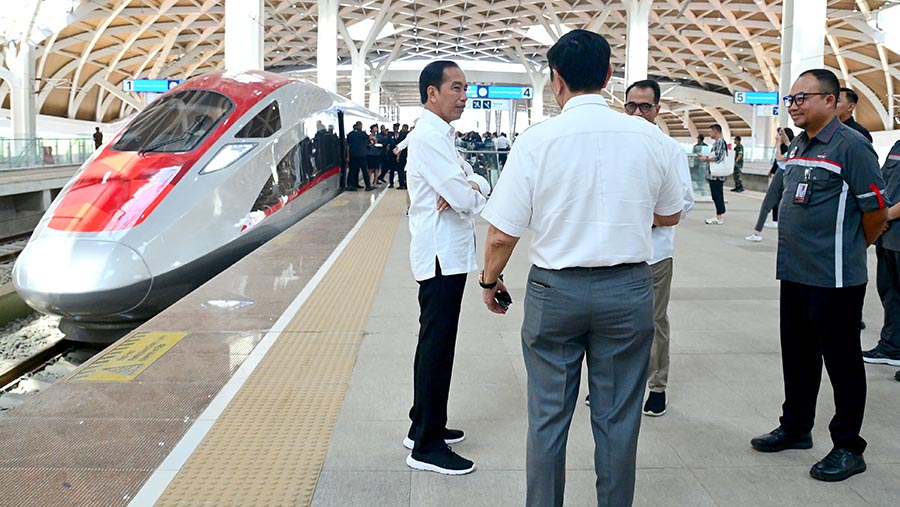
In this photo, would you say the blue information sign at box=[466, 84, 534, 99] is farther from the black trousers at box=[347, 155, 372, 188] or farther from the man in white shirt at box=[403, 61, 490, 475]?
the man in white shirt at box=[403, 61, 490, 475]

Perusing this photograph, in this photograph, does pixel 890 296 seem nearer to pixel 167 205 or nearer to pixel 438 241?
pixel 438 241

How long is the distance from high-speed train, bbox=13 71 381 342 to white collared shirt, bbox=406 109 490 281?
418 centimetres

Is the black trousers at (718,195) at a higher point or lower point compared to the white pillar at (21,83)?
lower

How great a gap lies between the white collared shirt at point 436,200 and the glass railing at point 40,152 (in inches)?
819

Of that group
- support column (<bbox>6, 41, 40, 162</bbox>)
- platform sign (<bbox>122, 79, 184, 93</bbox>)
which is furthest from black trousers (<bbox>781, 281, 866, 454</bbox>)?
platform sign (<bbox>122, 79, 184, 93</bbox>)

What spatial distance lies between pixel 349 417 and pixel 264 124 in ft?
20.9

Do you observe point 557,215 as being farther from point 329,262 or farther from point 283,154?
point 283,154

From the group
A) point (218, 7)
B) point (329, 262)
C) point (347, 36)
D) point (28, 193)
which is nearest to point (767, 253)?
point (329, 262)

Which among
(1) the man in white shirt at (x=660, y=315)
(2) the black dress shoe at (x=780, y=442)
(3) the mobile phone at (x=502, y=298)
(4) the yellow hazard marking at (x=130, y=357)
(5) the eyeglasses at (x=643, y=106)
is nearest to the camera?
(3) the mobile phone at (x=502, y=298)

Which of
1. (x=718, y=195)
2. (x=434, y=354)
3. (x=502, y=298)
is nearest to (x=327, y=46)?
(x=718, y=195)

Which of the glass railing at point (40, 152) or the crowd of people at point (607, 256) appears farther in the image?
the glass railing at point (40, 152)

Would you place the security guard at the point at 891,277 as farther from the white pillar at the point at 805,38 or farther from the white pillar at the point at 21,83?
the white pillar at the point at 21,83

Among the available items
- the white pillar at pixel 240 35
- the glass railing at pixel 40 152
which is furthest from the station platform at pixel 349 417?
the glass railing at pixel 40 152

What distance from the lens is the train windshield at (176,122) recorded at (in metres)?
8.32
